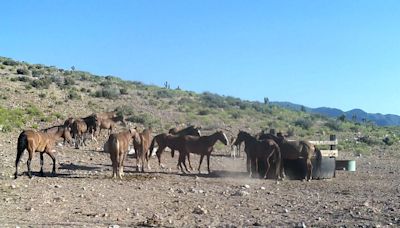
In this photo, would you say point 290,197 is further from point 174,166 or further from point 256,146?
point 174,166

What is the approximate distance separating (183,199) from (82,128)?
45.0 ft

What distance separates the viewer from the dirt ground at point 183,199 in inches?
449

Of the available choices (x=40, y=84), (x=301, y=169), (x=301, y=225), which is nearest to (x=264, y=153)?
(x=301, y=169)

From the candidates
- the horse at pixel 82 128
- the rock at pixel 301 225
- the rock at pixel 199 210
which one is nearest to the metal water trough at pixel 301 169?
the rock at pixel 199 210

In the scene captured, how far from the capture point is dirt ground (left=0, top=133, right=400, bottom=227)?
11.4 meters

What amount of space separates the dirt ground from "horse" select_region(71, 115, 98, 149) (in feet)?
15.4

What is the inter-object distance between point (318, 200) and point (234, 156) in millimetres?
13100

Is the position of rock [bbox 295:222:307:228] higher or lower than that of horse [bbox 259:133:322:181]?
lower

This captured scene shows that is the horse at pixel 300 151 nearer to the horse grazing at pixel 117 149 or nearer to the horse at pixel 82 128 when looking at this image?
the horse grazing at pixel 117 149

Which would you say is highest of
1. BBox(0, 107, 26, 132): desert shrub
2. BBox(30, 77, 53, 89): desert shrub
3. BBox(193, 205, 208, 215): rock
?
BBox(30, 77, 53, 89): desert shrub

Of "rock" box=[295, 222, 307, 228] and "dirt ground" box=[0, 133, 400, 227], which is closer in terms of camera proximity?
"rock" box=[295, 222, 307, 228]

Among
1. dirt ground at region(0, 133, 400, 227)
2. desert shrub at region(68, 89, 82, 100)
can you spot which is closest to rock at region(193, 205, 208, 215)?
dirt ground at region(0, 133, 400, 227)

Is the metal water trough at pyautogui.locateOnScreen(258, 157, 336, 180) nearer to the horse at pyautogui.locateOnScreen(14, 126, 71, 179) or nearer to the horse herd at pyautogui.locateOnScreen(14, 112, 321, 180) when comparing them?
the horse herd at pyautogui.locateOnScreen(14, 112, 321, 180)

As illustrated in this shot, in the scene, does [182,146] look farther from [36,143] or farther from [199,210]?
[199,210]
